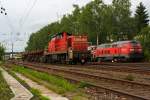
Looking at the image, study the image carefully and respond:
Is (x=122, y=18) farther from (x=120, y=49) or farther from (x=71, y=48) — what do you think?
(x=71, y=48)

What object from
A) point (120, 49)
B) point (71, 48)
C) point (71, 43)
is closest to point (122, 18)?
point (120, 49)

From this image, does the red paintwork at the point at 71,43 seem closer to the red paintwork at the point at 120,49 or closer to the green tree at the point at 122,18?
the red paintwork at the point at 120,49

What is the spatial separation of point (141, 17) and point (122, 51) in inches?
1689

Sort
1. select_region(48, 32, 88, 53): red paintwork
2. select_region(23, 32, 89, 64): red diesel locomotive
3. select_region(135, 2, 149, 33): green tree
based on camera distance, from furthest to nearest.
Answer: select_region(135, 2, 149, 33): green tree, select_region(48, 32, 88, 53): red paintwork, select_region(23, 32, 89, 64): red diesel locomotive

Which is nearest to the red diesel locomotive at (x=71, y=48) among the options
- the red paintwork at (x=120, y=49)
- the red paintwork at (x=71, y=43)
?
the red paintwork at (x=71, y=43)

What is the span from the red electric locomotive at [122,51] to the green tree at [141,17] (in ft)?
121

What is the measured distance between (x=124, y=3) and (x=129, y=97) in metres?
77.0

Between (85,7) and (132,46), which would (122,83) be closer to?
(132,46)

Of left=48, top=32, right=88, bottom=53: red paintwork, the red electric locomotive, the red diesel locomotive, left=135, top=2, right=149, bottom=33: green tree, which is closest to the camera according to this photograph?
the red diesel locomotive

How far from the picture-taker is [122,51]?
45.0 meters

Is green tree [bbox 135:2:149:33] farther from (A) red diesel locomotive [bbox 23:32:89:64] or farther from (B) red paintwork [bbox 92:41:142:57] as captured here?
(A) red diesel locomotive [bbox 23:32:89:64]

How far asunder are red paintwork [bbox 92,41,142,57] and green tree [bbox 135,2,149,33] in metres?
36.4

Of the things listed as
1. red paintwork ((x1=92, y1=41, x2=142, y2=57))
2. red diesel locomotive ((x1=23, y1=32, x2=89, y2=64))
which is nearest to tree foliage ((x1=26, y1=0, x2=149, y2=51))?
red paintwork ((x1=92, y1=41, x2=142, y2=57))

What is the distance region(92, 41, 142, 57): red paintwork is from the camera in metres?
43.8
